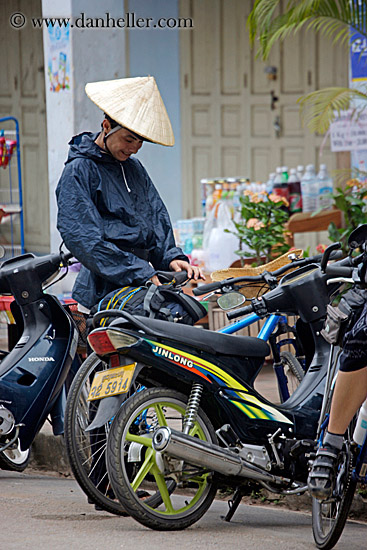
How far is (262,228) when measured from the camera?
6961mm

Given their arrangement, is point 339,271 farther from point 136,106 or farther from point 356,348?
point 136,106

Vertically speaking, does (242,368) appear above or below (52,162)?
below

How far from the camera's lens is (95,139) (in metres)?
4.60

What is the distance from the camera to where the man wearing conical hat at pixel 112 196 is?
4359 millimetres

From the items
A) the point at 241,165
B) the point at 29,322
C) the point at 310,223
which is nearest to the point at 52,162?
the point at 310,223

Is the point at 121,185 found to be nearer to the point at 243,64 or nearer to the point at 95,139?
the point at 95,139

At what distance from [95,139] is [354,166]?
13.6 ft

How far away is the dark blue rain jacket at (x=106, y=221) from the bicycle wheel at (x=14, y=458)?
86cm

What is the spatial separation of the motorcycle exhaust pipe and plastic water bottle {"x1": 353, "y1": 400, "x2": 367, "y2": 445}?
0.47 m

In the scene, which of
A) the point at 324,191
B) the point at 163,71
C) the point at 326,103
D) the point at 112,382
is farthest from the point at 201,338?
the point at 163,71

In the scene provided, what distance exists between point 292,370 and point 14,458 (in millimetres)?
1453

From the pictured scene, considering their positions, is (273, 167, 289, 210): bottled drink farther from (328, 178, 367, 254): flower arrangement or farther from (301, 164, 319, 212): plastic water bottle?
(328, 178, 367, 254): flower arrangement

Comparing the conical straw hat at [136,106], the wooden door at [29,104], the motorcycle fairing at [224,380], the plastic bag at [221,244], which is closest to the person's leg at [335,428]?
the motorcycle fairing at [224,380]

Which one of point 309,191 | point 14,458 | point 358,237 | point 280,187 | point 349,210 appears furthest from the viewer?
point 309,191
